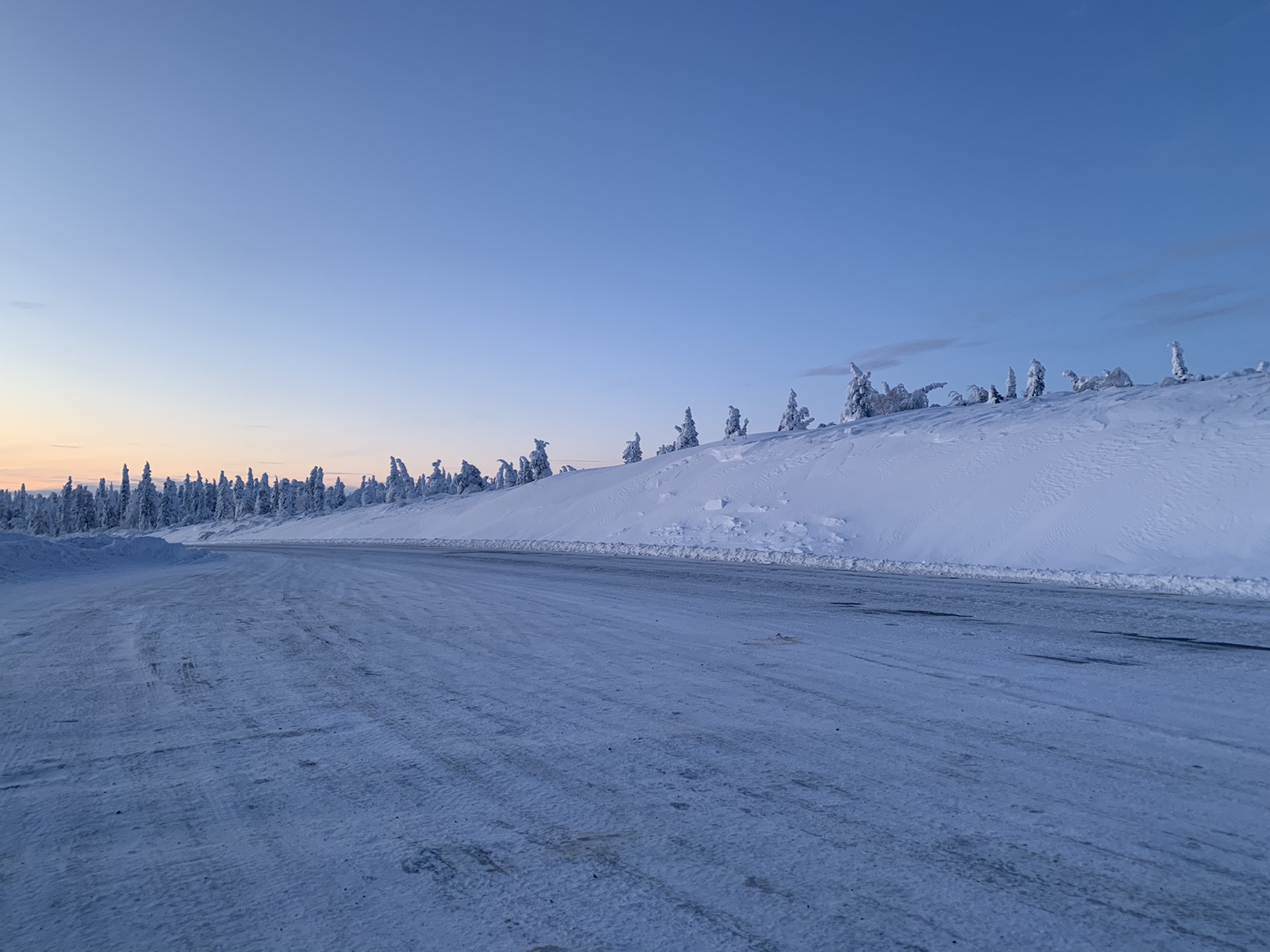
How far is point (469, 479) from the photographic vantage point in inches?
3415

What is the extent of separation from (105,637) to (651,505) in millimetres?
28847

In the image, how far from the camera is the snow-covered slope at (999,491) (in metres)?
17.3

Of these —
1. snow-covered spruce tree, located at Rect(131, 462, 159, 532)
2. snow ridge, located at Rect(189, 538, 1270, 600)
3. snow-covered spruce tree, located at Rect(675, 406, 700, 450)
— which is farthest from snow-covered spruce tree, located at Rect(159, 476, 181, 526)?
snow ridge, located at Rect(189, 538, 1270, 600)

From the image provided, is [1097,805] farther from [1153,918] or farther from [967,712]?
[967,712]

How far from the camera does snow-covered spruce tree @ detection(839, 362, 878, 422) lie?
51.6 m

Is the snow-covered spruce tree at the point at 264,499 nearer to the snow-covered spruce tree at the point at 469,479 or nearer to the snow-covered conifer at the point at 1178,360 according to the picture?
the snow-covered spruce tree at the point at 469,479

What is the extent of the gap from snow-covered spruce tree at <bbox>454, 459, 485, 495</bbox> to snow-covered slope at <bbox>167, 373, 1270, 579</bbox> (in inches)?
1732

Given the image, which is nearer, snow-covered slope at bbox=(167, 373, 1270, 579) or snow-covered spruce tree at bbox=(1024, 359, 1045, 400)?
snow-covered slope at bbox=(167, 373, 1270, 579)

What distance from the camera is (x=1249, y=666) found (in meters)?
6.70

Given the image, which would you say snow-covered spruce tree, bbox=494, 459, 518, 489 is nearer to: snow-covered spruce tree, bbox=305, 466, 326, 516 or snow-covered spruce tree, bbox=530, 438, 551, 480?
snow-covered spruce tree, bbox=530, 438, 551, 480

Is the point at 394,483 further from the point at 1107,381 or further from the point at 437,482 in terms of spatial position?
the point at 1107,381

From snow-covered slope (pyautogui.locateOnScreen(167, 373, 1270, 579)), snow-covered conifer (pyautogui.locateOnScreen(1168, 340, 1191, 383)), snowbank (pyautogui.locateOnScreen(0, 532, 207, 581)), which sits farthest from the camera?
snow-covered conifer (pyautogui.locateOnScreen(1168, 340, 1191, 383))

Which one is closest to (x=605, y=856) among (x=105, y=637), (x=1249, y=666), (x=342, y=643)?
(x=342, y=643)

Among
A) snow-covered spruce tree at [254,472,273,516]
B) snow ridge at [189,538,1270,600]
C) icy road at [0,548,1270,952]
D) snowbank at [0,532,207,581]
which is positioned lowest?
snow ridge at [189,538,1270,600]
